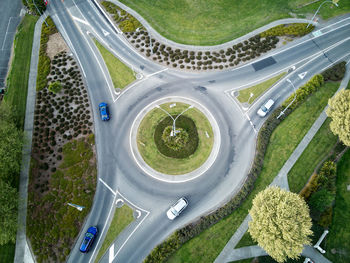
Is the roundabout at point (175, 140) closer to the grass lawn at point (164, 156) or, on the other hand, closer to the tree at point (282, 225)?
the grass lawn at point (164, 156)

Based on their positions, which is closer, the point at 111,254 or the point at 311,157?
the point at 111,254

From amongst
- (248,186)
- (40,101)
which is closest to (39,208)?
(40,101)

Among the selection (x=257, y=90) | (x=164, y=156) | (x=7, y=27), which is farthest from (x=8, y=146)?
(x=257, y=90)

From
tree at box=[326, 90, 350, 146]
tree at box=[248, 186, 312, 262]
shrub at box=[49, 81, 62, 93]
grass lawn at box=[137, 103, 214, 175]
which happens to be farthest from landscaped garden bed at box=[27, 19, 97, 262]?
tree at box=[326, 90, 350, 146]

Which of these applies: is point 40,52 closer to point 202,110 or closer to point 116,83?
point 116,83

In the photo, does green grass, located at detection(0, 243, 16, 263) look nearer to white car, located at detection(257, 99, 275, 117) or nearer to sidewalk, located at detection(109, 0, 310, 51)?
sidewalk, located at detection(109, 0, 310, 51)

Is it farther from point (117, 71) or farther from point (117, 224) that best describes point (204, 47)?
point (117, 224)
